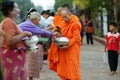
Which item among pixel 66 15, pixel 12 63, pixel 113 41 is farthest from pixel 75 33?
pixel 113 41

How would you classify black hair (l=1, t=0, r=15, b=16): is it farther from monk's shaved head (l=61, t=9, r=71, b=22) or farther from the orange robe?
the orange robe

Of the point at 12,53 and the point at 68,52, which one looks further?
the point at 68,52

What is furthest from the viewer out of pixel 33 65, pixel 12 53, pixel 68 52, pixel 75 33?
pixel 33 65

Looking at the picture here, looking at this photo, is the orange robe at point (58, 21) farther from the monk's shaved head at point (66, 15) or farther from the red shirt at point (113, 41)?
the red shirt at point (113, 41)

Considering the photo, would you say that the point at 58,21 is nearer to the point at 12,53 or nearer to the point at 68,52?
the point at 68,52

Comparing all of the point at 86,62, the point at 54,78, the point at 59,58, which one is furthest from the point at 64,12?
the point at 86,62

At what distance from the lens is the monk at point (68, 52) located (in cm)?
794

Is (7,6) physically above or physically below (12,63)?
above

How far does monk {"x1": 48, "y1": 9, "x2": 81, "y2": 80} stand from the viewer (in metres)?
7.94

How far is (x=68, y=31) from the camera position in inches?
315

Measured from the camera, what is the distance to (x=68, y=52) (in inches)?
319

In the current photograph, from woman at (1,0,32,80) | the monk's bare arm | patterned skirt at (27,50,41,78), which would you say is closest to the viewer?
woman at (1,0,32,80)

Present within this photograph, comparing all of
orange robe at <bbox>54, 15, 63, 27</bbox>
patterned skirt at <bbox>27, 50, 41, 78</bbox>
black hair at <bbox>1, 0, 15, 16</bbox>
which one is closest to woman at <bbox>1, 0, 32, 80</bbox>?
black hair at <bbox>1, 0, 15, 16</bbox>

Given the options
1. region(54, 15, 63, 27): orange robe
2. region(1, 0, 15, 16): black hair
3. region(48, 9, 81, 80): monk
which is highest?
region(1, 0, 15, 16): black hair
